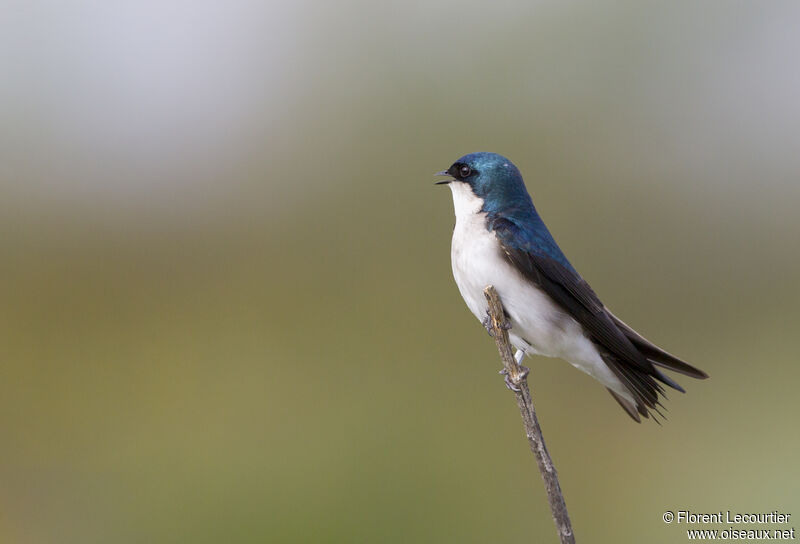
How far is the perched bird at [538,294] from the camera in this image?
6.13ft

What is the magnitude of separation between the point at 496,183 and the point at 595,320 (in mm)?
431

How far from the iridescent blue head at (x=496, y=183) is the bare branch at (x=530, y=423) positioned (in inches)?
11.3

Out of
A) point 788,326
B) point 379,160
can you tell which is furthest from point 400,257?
point 788,326

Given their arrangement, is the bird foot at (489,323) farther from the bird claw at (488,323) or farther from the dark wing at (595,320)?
the dark wing at (595,320)

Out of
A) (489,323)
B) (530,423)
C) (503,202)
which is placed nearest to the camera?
(530,423)

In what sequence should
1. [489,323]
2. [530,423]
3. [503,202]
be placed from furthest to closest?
[503,202] < [489,323] < [530,423]

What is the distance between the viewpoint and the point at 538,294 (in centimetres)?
189

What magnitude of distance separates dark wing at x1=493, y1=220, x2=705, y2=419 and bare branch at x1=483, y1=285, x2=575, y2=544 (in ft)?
0.44

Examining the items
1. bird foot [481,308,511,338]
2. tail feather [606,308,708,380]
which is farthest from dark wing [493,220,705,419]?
bird foot [481,308,511,338]

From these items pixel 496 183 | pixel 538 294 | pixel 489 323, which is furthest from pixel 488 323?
pixel 496 183

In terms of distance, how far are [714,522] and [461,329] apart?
2033mm

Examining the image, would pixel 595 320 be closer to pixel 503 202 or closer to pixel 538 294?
pixel 538 294

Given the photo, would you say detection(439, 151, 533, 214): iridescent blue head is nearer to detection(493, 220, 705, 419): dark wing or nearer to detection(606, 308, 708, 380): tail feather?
detection(493, 220, 705, 419): dark wing

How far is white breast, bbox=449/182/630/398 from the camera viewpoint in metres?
1.87
